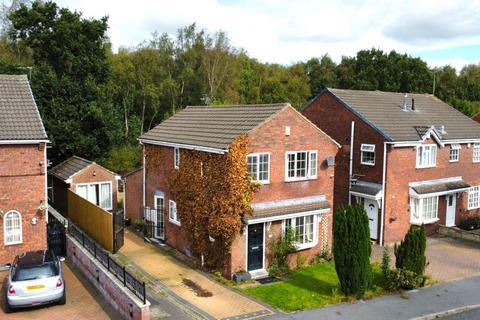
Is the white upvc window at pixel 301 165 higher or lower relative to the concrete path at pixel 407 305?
higher

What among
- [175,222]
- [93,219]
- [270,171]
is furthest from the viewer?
[93,219]

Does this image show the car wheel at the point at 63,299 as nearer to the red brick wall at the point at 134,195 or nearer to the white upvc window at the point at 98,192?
the red brick wall at the point at 134,195

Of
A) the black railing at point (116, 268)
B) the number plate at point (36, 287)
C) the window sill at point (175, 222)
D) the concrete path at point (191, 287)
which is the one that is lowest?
the concrete path at point (191, 287)

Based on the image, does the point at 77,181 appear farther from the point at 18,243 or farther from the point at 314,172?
the point at 314,172

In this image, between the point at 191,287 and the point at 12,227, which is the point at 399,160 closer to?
the point at 191,287

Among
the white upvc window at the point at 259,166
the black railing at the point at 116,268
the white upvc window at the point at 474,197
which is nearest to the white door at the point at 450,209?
the white upvc window at the point at 474,197

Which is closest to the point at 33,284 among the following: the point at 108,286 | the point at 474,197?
the point at 108,286

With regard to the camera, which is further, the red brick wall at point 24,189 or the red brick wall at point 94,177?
the red brick wall at point 94,177

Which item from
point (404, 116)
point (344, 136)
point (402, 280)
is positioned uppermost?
point (404, 116)
